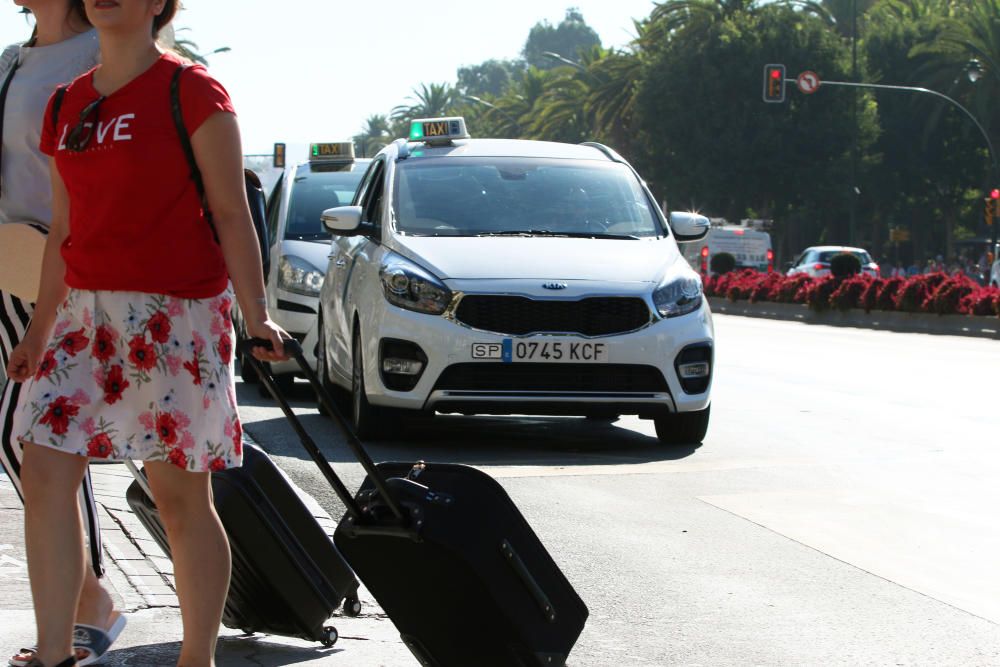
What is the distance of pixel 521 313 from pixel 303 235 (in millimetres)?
4861

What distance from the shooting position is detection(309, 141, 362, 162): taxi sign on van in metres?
15.2

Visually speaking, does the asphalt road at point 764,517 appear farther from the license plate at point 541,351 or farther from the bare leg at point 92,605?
the bare leg at point 92,605

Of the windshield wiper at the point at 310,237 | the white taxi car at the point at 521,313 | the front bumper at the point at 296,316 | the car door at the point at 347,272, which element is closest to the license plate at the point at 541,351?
the white taxi car at the point at 521,313

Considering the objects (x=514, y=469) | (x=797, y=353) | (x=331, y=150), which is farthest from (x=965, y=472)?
(x=797, y=353)

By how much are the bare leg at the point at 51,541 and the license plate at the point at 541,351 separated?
5.67 meters

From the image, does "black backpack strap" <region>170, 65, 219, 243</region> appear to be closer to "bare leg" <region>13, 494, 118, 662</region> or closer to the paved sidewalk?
"bare leg" <region>13, 494, 118, 662</region>

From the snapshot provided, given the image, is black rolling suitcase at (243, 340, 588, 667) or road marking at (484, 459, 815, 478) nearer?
black rolling suitcase at (243, 340, 588, 667)

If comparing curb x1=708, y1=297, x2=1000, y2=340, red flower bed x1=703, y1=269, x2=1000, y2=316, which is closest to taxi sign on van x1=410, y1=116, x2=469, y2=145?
curb x1=708, y1=297, x2=1000, y2=340

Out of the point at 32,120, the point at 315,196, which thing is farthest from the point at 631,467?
the point at 315,196

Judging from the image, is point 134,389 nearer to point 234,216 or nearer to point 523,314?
point 234,216

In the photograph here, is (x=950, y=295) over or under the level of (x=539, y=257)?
under

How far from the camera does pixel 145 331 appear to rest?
12.3 ft

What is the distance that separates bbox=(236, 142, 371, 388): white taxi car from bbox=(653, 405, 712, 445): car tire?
10.6 feet

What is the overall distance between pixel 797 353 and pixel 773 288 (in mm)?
19922
